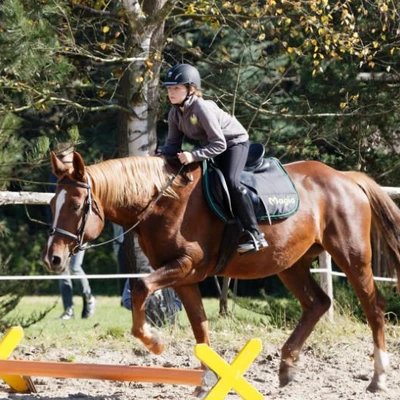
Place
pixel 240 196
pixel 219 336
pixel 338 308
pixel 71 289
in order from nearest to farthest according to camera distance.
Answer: pixel 240 196 < pixel 219 336 < pixel 338 308 < pixel 71 289

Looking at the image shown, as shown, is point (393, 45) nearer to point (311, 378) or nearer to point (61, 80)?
point (61, 80)

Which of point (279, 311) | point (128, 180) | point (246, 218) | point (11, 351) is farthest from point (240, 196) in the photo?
point (279, 311)

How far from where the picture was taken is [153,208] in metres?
6.84

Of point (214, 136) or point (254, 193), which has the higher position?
point (214, 136)

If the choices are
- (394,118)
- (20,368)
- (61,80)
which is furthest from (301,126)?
(20,368)

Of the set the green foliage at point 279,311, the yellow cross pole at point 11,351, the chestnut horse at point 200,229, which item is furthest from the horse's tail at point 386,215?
the yellow cross pole at point 11,351

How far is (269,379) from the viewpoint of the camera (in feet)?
25.7

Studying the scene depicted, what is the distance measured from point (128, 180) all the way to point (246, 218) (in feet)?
3.03

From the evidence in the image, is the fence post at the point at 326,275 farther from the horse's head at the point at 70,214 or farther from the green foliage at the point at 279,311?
the horse's head at the point at 70,214

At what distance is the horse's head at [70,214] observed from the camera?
6.39m

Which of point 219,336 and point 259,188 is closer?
point 259,188

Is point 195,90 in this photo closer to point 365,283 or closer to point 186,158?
point 186,158

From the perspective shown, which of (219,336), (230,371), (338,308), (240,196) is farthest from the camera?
(338,308)

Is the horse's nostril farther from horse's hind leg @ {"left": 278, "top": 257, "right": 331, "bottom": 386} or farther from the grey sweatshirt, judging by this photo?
horse's hind leg @ {"left": 278, "top": 257, "right": 331, "bottom": 386}
